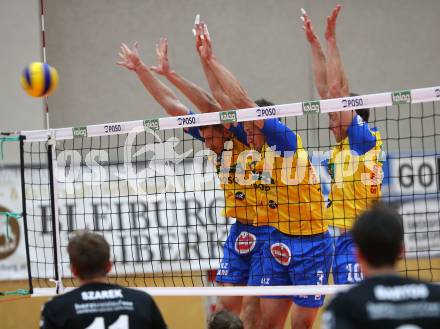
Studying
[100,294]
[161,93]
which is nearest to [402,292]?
[100,294]

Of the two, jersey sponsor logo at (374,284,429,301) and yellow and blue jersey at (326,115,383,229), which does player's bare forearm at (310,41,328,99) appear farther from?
jersey sponsor logo at (374,284,429,301)

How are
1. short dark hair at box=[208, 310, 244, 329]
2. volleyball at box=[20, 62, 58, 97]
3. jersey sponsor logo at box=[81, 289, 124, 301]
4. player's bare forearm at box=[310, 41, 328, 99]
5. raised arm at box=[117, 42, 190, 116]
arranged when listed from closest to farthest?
jersey sponsor logo at box=[81, 289, 124, 301] < short dark hair at box=[208, 310, 244, 329] < volleyball at box=[20, 62, 58, 97] < player's bare forearm at box=[310, 41, 328, 99] < raised arm at box=[117, 42, 190, 116]

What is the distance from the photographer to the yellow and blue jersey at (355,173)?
6.83 metres

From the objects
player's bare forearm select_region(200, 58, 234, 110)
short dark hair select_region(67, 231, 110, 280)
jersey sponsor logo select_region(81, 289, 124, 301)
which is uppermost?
player's bare forearm select_region(200, 58, 234, 110)

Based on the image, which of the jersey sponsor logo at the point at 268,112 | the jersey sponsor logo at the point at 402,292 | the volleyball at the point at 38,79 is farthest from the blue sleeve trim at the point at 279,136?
the jersey sponsor logo at the point at 402,292

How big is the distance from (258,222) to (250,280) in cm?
56

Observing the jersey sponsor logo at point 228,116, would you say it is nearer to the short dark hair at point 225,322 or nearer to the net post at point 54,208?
the net post at point 54,208

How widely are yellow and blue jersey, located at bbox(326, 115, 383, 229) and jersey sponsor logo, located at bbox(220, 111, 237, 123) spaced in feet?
3.19

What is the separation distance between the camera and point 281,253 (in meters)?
7.19

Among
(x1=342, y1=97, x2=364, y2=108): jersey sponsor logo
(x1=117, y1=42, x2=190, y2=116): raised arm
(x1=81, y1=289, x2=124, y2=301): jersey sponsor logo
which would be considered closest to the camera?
(x1=81, y1=289, x2=124, y2=301): jersey sponsor logo

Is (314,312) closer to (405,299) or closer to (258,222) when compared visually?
(258,222)

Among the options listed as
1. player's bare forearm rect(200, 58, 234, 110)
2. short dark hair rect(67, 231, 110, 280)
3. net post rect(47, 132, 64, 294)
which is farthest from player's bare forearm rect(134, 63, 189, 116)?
short dark hair rect(67, 231, 110, 280)

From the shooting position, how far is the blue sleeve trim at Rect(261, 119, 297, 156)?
6.91 metres

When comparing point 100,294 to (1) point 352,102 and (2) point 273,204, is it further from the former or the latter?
(2) point 273,204
